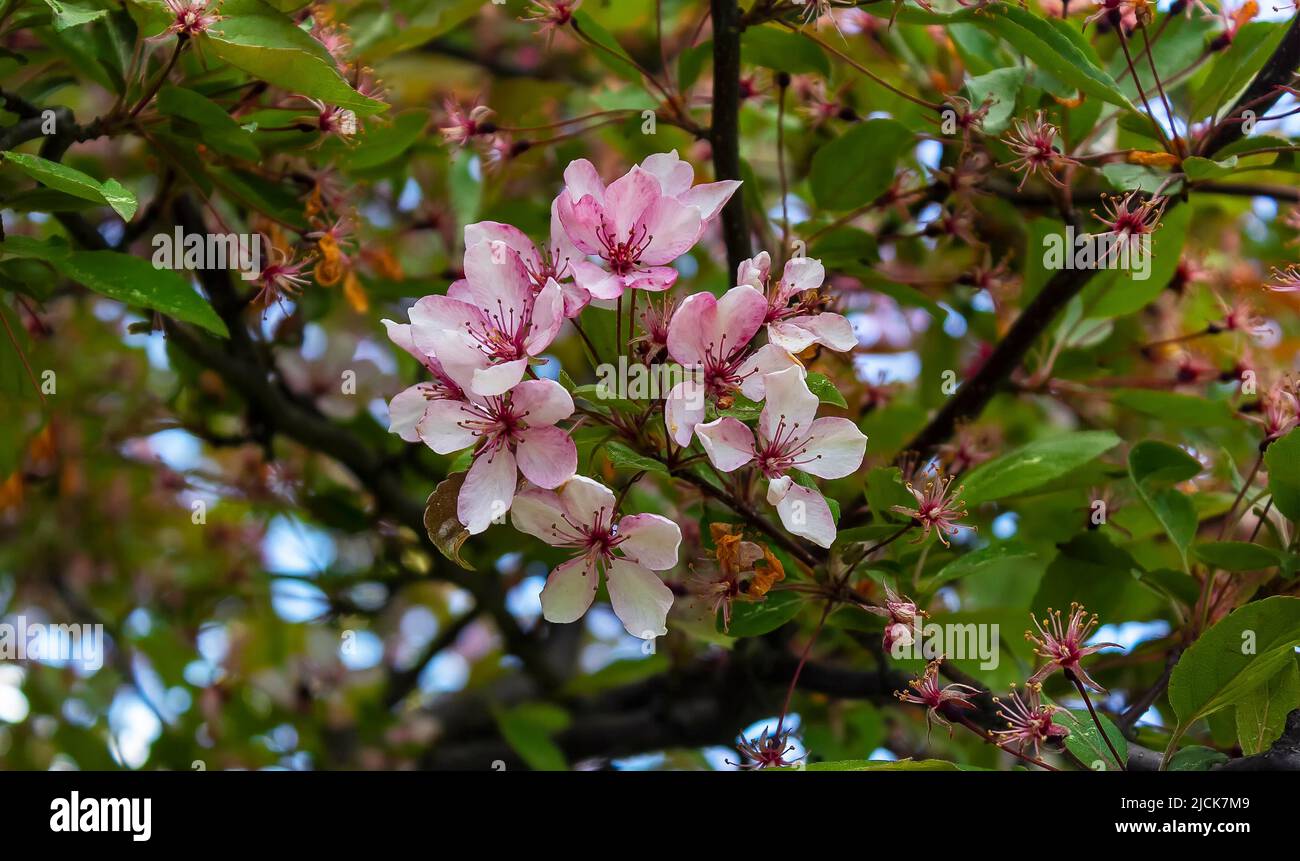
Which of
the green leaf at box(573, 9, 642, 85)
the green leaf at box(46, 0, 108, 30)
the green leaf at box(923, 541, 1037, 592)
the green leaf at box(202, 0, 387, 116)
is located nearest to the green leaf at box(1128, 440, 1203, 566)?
the green leaf at box(923, 541, 1037, 592)

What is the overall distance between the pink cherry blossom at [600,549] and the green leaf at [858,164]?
669 millimetres

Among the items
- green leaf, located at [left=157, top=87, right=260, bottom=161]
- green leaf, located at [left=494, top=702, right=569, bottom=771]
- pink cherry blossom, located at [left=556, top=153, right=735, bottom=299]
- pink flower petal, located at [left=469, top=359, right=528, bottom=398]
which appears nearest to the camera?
pink flower petal, located at [left=469, top=359, right=528, bottom=398]

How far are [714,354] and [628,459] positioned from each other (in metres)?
0.13

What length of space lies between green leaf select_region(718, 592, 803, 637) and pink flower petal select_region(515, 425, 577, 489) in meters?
0.33

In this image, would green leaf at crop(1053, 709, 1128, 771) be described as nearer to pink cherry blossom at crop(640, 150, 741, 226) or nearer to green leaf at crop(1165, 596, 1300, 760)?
green leaf at crop(1165, 596, 1300, 760)

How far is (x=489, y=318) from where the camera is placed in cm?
120

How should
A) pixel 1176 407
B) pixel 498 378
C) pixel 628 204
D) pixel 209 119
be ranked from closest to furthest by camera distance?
pixel 498 378 → pixel 628 204 → pixel 209 119 → pixel 1176 407

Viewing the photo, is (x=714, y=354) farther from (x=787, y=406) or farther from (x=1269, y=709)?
(x=1269, y=709)

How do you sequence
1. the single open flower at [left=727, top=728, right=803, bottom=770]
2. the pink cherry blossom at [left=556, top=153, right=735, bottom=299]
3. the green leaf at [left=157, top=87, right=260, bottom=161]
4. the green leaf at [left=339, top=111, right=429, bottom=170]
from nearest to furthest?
the pink cherry blossom at [left=556, top=153, right=735, bottom=299]
the single open flower at [left=727, top=728, right=803, bottom=770]
the green leaf at [left=157, top=87, right=260, bottom=161]
the green leaf at [left=339, top=111, right=429, bottom=170]

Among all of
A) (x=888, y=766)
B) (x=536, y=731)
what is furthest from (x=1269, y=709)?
(x=536, y=731)

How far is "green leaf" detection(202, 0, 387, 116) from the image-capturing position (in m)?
1.36

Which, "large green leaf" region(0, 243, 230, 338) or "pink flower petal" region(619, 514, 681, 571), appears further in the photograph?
"large green leaf" region(0, 243, 230, 338)
